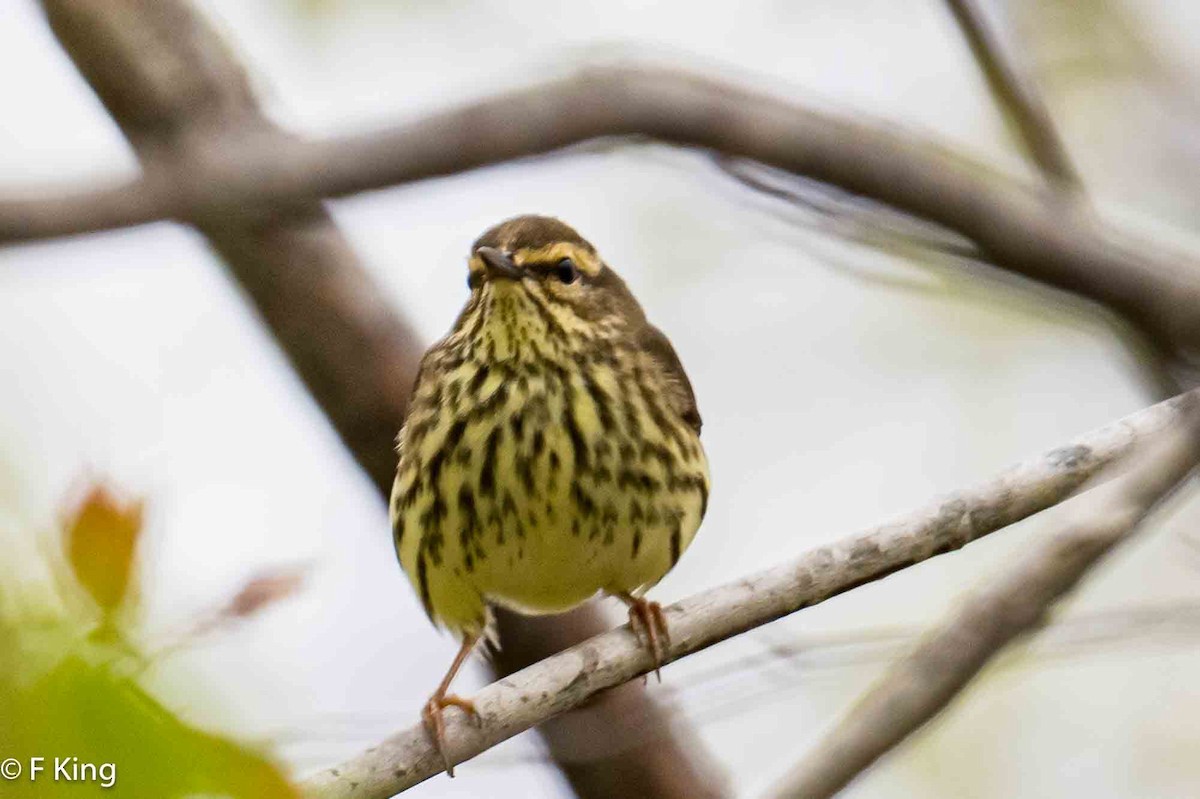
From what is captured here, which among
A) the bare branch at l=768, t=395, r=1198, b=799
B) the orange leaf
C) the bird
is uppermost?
the bird

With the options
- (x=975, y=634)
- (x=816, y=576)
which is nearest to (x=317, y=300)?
(x=816, y=576)

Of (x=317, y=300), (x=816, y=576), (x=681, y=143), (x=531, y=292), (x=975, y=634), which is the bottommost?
(x=975, y=634)

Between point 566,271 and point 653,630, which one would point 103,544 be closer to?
point 653,630

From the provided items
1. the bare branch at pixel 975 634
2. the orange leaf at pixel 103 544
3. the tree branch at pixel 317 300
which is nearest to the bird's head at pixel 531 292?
the tree branch at pixel 317 300

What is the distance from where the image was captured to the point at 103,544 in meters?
1.97

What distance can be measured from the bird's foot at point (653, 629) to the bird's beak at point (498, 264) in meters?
0.92

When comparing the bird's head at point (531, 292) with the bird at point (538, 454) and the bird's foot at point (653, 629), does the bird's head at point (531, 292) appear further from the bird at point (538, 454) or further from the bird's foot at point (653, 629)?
the bird's foot at point (653, 629)

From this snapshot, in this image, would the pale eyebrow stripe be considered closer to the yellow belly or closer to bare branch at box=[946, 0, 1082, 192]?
the yellow belly

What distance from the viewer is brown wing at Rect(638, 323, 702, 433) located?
14.1 ft

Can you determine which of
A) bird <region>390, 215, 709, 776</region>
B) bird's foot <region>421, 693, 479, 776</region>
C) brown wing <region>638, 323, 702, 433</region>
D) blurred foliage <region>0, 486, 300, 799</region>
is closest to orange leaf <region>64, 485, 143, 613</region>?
blurred foliage <region>0, 486, 300, 799</region>

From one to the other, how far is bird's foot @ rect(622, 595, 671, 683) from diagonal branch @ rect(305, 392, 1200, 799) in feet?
0.11

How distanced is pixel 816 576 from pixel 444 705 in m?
0.90

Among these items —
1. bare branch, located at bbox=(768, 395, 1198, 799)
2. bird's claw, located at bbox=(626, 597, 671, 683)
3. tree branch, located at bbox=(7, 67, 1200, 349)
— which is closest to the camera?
tree branch, located at bbox=(7, 67, 1200, 349)

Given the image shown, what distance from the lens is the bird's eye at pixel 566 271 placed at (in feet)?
13.5
